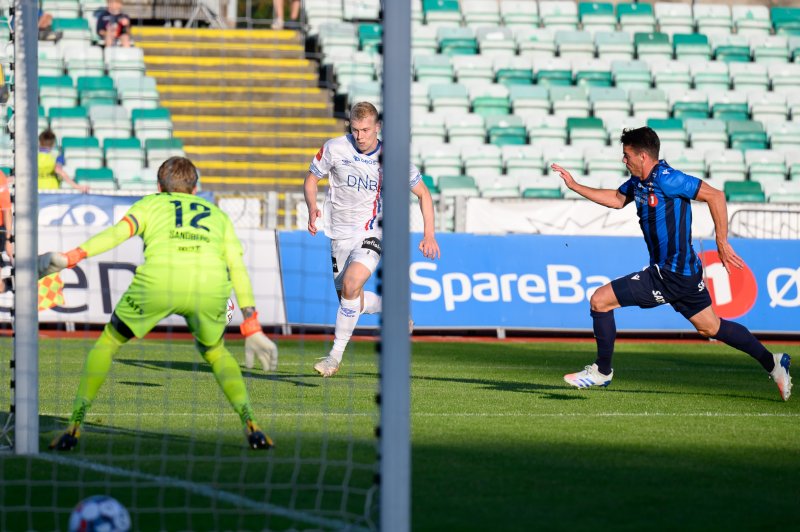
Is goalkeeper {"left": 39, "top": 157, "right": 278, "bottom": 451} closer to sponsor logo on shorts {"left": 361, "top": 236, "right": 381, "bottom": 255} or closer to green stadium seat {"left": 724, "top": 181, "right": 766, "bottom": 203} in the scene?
sponsor logo on shorts {"left": 361, "top": 236, "right": 381, "bottom": 255}

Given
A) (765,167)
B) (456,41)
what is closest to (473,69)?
(456,41)

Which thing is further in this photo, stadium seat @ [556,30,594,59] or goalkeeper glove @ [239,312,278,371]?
stadium seat @ [556,30,594,59]

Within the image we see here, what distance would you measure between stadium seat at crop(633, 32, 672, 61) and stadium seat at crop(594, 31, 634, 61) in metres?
0.20

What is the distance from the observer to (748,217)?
61.3ft

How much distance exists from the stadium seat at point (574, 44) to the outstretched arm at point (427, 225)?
15.7 meters

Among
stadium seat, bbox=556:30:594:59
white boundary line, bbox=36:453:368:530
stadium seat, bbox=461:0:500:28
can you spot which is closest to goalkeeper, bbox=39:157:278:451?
white boundary line, bbox=36:453:368:530

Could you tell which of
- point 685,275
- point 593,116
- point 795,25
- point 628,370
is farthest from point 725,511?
point 795,25

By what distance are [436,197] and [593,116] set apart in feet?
22.6

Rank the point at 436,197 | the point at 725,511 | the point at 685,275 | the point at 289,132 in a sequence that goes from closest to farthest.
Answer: the point at 725,511 → the point at 685,275 → the point at 436,197 → the point at 289,132

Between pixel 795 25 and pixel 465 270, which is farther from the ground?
pixel 795 25

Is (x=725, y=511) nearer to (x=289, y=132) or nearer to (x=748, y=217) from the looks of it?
(x=748, y=217)

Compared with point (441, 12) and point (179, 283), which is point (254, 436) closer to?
point (179, 283)

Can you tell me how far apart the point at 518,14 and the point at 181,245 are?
20.4 metres

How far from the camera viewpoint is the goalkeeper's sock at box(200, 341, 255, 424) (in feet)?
24.2
